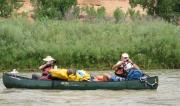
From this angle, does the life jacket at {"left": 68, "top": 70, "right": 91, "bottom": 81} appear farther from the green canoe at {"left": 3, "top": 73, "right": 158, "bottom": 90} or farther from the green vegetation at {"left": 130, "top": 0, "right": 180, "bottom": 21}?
the green vegetation at {"left": 130, "top": 0, "right": 180, "bottom": 21}

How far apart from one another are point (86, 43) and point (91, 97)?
43.9ft

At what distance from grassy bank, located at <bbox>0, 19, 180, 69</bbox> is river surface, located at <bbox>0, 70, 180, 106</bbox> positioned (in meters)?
8.56

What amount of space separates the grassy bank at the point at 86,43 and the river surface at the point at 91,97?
8.56m

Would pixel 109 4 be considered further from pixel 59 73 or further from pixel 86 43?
pixel 59 73

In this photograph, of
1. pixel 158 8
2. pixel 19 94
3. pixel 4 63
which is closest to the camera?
pixel 19 94

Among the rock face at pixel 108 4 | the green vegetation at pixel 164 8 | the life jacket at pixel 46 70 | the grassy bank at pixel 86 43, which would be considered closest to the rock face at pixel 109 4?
the rock face at pixel 108 4

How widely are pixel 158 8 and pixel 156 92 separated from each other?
22265 millimetres

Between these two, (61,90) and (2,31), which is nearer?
(61,90)

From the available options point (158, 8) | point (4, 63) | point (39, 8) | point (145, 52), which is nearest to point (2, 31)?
point (4, 63)

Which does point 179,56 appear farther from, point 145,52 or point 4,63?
point 4,63

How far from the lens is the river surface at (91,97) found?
20.3 meters

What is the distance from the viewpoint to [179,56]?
3409cm

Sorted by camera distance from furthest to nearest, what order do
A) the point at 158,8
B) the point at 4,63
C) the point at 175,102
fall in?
the point at 158,8 < the point at 4,63 < the point at 175,102

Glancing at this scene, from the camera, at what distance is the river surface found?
2028cm
